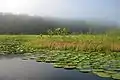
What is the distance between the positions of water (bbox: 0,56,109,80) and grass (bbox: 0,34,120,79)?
161 millimetres

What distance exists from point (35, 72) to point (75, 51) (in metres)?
2.04

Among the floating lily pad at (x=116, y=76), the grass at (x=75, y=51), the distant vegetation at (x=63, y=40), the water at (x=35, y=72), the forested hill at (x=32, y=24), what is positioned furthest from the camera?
the forested hill at (x=32, y=24)

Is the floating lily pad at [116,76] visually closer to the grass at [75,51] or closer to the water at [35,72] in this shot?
the grass at [75,51]

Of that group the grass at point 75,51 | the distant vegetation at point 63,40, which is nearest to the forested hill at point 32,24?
the distant vegetation at point 63,40

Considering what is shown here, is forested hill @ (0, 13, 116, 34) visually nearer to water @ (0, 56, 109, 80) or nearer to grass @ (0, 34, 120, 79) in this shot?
grass @ (0, 34, 120, 79)

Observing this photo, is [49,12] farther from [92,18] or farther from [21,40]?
[21,40]

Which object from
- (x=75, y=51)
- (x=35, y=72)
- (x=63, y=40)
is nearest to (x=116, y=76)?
(x=35, y=72)

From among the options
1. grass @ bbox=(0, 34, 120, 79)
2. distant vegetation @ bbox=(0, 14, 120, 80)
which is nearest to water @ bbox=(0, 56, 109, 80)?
grass @ bbox=(0, 34, 120, 79)

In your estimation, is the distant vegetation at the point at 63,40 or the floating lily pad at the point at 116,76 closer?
the floating lily pad at the point at 116,76

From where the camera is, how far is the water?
4.02 meters

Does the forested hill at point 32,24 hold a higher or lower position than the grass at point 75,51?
higher

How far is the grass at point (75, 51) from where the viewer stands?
4574mm

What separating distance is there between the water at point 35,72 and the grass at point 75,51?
16cm

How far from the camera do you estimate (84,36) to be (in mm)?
6457
